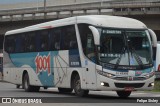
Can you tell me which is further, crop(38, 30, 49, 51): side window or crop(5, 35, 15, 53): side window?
crop(5, 35, 15, 53): side window

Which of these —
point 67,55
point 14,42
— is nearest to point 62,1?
point 14,42

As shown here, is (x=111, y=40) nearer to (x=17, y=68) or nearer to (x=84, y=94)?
(x=84, y=94)

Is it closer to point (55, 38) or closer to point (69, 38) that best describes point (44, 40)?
point (55, 38)

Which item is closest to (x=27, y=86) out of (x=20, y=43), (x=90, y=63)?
(x=20, y=43)

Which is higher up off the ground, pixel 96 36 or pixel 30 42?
pixel 96 36

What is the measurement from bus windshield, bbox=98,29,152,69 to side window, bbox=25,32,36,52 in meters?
7.01

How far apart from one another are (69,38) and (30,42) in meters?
4.92

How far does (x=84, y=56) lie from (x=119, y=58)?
1575mm

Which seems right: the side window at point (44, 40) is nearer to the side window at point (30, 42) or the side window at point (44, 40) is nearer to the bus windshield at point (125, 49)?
the side window at point (30, 42)

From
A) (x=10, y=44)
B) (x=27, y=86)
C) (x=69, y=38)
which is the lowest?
(x=27, y=86)

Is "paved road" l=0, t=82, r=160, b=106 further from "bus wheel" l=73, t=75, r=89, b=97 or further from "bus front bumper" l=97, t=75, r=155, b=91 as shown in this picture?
"bus front bumper" l=97, t=75, r=155, b=91

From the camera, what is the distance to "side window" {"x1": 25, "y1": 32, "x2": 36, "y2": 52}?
2592 cm

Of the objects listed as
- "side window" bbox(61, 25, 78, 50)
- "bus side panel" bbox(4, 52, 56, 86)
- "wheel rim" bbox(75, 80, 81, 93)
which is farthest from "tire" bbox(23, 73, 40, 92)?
"wheel rim" bbox(75, 80, 81, 93)

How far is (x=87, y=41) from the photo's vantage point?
2016 cm
